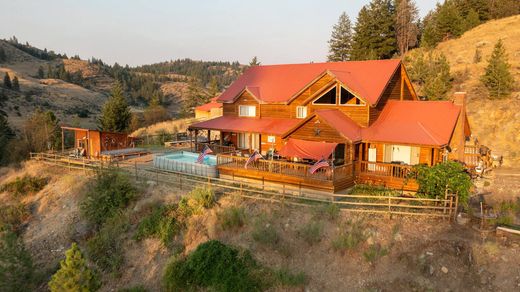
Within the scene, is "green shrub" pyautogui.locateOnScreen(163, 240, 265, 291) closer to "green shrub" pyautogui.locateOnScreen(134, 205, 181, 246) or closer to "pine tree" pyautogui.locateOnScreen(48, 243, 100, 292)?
"green shrub" pyautogui.locateOnScreen(134, 205, 181, 246)

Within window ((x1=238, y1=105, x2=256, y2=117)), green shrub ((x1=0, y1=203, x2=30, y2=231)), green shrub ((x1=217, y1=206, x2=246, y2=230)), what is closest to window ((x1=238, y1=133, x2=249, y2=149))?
window ((x1=238, y1=105, x2=256, y2=117))

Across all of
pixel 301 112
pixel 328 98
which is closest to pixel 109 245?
pixel 301 112

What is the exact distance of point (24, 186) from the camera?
28.7 m

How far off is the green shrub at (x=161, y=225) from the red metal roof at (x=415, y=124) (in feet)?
38.8

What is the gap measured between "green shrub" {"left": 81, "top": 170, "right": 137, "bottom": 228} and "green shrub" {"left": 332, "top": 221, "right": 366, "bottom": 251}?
512 inches

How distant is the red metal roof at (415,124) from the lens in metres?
22.2

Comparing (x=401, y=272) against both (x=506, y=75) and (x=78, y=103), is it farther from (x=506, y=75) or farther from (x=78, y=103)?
(x=78, y=103)

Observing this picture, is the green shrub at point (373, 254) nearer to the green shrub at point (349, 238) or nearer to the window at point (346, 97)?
the green shrub at point (349, 238)

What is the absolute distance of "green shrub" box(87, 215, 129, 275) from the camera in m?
19.9

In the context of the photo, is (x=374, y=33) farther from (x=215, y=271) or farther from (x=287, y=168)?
(x=215, y=271)

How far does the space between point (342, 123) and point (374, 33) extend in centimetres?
4445

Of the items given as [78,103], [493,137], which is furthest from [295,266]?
[78,103]

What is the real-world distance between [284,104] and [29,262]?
1885cm

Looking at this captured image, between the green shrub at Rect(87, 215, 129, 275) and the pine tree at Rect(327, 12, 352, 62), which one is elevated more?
the pine tree at Rect(327, 12, 352, 62)
